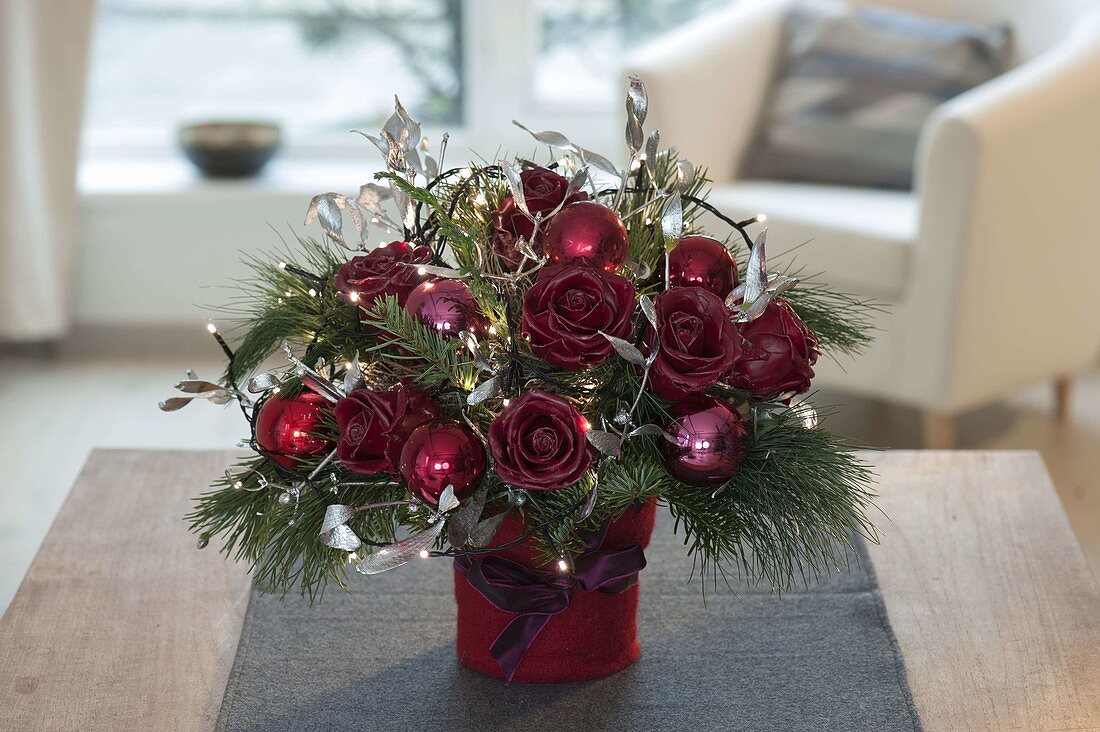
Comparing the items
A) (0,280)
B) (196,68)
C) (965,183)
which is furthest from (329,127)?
(965,183)

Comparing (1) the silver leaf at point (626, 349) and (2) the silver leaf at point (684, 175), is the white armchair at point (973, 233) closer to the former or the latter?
(2) the silver leaf at point (684, 175)

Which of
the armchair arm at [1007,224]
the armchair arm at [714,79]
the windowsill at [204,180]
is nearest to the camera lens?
the armchair arm at [1007,224]

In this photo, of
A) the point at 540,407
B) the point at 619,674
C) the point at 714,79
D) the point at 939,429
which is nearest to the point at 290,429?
the point at 540,407

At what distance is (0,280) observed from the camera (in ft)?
7.91

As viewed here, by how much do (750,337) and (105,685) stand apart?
0.44 metres

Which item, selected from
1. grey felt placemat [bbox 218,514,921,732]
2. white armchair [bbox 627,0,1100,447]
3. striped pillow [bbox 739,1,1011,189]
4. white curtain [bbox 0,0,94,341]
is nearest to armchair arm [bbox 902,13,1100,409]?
white armchair [bbox 627,0,1100,447]

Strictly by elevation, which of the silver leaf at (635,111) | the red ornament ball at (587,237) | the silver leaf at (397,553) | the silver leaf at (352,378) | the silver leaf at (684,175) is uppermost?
the silver leaf at (635,111)

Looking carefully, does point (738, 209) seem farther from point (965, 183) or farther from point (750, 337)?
point (750, 337)

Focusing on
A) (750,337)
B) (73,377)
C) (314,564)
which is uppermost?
(750,337)

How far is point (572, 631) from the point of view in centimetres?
72

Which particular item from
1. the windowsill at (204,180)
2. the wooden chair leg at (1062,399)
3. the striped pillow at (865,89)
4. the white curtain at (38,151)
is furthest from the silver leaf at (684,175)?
the white curtain at (38,151)

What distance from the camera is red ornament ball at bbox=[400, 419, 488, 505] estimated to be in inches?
24.4

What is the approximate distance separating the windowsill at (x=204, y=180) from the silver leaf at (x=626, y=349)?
2.00 m

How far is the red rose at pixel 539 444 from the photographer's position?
0.59 meters
